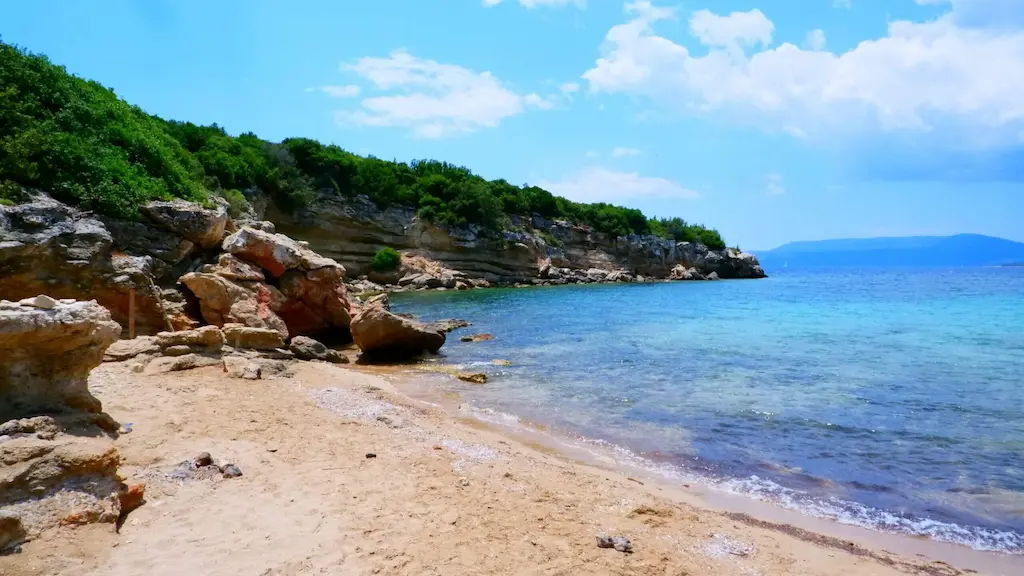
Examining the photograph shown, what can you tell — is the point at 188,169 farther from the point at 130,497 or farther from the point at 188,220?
the point at 130,497

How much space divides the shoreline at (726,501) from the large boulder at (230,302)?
624 centimetres

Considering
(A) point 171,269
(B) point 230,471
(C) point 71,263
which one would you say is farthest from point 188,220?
(B) point 230,471

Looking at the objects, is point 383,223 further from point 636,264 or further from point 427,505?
point 427,505

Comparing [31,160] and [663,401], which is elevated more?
[31,160]

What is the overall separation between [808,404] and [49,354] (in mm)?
12590

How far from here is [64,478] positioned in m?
4.79

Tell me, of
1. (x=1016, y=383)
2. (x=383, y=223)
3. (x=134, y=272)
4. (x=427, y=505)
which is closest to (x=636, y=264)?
(x=383, y=223)

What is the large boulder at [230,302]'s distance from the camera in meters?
14.7

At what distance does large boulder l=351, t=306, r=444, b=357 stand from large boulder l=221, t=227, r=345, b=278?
9.16 feet

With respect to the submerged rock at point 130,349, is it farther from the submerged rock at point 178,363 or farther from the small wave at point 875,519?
the small wave at point 875,519

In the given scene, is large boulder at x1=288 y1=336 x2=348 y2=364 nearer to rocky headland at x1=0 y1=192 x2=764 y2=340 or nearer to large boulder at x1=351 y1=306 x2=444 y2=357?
rocky headland at x1=0 y1=192 x2=764 y2=340

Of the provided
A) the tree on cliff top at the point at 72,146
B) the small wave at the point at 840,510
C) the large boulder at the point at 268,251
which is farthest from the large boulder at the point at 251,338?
the small wave at the point at 840,510

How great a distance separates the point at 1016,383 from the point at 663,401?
8782mm

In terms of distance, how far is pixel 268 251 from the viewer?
679 inches
